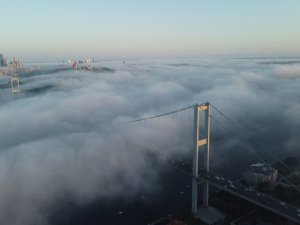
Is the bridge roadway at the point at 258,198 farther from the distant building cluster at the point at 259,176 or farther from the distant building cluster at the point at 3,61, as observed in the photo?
the distant building cluster at the point at 3,61

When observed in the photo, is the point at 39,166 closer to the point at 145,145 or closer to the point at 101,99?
the point at 145,145

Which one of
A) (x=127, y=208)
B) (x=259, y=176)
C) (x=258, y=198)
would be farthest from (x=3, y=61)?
(x=258, y=198)

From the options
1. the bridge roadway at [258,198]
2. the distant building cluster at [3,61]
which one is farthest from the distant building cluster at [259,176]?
the distant building cluster at [3,61]

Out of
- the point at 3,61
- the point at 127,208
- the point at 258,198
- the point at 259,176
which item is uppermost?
the point at 3,61

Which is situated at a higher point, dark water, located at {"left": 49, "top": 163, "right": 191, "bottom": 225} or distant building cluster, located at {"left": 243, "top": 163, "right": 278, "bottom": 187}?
distant building cluster, located at {"left": 243, "top": 163, "right": 278, "bottom": 187}

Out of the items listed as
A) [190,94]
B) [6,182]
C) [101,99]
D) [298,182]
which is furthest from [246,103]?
[6,182]

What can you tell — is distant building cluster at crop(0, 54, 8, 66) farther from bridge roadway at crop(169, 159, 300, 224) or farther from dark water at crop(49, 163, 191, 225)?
bridge roadway at crop(169, 159, 300, 224)

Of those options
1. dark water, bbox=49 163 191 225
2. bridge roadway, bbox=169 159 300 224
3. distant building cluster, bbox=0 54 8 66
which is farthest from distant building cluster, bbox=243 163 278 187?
distant building cluster, bbox=0 54 8 66

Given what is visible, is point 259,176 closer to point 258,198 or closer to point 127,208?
point 258,198

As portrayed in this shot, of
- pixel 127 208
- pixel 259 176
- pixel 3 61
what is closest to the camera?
pixel 127 208

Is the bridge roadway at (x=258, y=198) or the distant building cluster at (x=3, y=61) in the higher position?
the distant building cluster at (x=3, y=61)

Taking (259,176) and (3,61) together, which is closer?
(259,176)
